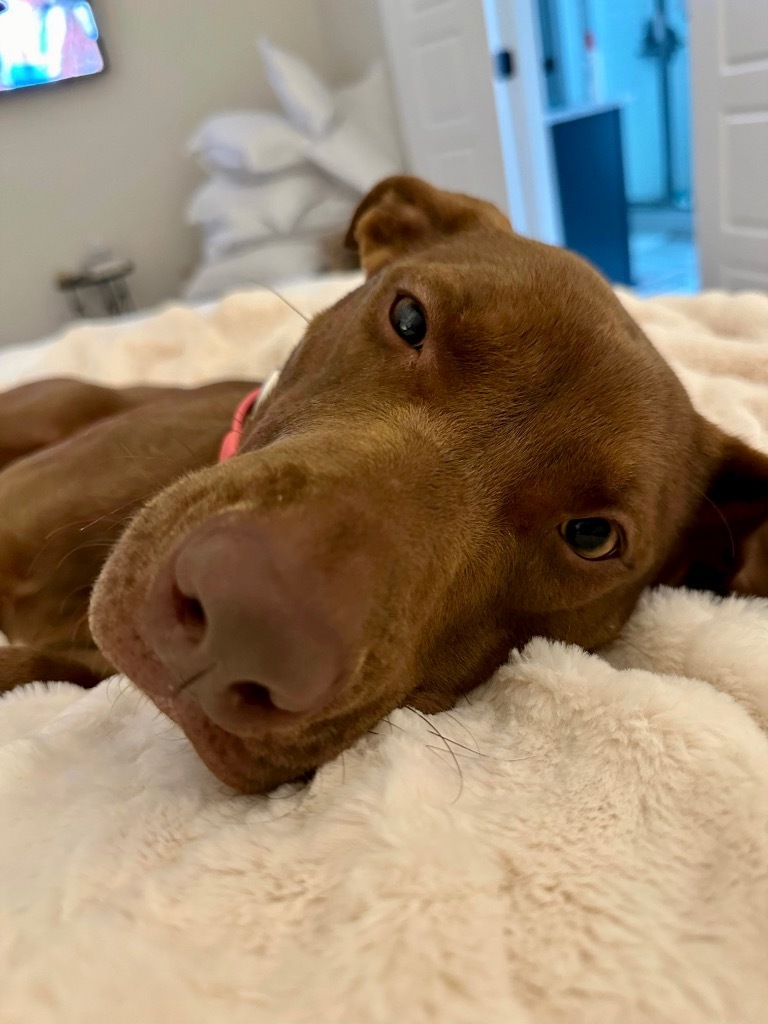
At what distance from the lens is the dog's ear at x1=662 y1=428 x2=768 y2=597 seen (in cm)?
175

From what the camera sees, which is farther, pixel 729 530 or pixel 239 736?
pixel 729 530

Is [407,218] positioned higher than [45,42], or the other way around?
[45,42]

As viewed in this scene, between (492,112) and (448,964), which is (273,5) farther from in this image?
(448,964)

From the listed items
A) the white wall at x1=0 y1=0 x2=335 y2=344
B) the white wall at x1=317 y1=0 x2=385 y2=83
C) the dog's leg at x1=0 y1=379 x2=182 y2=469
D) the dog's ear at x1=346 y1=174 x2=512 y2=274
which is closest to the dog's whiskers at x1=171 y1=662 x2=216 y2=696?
the dog's ear at x1=346 y1=174 x2=512 y2=274

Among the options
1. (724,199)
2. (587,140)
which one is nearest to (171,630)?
(724,199)

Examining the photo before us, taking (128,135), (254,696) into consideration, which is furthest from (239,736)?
(128,135)

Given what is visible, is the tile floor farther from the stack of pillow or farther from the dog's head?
the dog's head

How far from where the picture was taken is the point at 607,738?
3.78ft

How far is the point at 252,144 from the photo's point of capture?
20.2ft

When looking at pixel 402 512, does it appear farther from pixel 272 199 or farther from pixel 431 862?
pixel 272 199

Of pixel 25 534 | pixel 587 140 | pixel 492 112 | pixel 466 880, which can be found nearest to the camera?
pixel 466 880

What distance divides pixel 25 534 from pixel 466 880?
1520mm

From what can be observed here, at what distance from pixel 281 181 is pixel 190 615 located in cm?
605

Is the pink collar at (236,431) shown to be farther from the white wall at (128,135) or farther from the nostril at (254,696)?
the white wall at (128,135)
